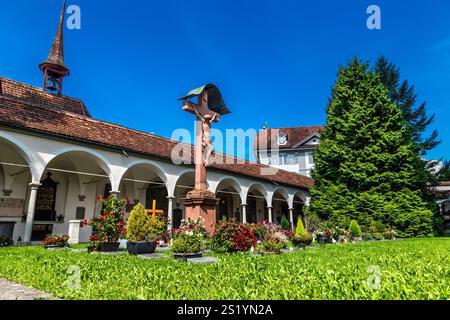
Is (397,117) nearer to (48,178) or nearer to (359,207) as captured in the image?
(359,207)

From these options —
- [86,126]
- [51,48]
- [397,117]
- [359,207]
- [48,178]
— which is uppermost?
[51,48]

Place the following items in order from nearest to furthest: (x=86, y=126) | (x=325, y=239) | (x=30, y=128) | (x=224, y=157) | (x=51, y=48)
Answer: (x=30, y=128), (x=325, y=239), (x=86, y=126), (x=224, y=157), (x=51, y=48)

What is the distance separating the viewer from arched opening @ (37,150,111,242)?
1725cm

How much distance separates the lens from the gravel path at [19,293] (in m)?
3.36

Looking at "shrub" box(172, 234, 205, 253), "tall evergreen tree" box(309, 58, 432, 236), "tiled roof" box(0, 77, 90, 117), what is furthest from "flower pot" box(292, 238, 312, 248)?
"tiled roof" box(0, 77, 90, 117)

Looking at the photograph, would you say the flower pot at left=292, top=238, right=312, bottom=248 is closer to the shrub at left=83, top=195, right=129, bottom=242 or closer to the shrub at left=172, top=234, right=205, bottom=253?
the shrub at left=172, top=234, right=205, bottom=253

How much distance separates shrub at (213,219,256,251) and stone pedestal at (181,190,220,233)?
1543 mm

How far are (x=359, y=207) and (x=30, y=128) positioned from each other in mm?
21256

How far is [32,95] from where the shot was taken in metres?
20.8

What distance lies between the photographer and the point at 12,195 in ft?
52.7

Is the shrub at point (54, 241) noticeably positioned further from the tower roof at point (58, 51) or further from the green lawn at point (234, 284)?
the tower roof at point (58, 51)

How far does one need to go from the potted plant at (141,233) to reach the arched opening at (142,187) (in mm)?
10231

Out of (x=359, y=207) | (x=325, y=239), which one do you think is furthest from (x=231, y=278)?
(x=359, y=207)

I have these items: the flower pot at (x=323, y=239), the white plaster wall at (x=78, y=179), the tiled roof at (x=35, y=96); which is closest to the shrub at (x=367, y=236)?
the flower pot at (x=323, y=239)
